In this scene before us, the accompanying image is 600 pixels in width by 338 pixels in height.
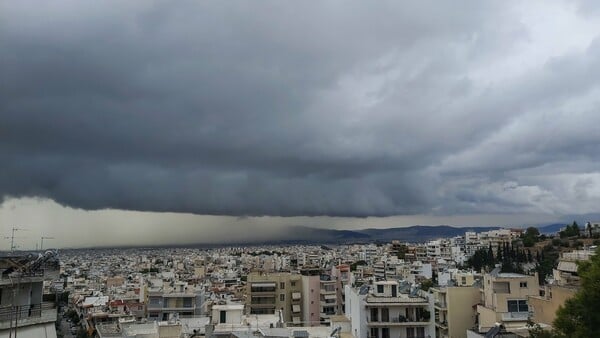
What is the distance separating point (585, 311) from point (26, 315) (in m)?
22.4

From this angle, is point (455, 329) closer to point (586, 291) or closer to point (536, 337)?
point (536, 337)

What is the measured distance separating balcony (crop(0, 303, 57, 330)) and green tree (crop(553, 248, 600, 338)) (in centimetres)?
2150

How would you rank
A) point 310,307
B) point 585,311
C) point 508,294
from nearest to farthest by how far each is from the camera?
point 585,311 < point 508,294 < point 310,307

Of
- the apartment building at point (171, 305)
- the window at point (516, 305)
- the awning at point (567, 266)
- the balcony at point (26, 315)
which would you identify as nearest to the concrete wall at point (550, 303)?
the awning at point (567, 266)

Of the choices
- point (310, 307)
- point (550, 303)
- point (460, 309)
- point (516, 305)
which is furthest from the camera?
point (310, 307)

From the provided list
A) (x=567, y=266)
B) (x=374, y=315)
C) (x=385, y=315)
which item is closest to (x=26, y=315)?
(x=374, y=315)

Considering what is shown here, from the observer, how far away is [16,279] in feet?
74.2

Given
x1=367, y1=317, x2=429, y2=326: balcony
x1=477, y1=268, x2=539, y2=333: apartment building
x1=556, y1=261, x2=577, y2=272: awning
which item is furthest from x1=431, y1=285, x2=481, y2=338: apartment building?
x1=556, y1=261, x2=577, y2=272: awning

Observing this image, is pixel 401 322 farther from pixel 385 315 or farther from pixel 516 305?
pixel 516 305

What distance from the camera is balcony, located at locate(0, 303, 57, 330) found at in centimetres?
2166

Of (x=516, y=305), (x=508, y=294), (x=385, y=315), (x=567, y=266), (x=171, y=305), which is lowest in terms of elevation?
(x=171, y=305)

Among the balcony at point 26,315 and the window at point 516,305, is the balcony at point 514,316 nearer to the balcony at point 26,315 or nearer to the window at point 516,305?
the window at point 516,305

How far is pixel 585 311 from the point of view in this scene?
62.8 feet

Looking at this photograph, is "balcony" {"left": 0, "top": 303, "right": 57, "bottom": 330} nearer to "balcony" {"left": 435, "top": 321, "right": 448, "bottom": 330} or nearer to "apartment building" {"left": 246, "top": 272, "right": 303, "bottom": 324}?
"balcony" {"left": 435, "top": 321, "right": 448, "bottom": 330}
